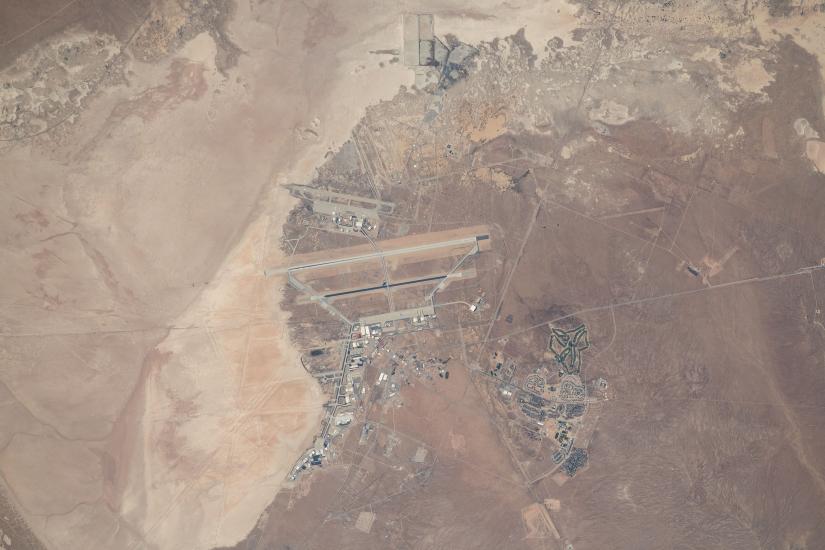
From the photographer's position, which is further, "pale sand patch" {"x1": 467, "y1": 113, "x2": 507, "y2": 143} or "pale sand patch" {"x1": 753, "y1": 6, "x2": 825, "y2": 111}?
"pale sand patch" {"x1": 753, "y1": 6, "x2": 825, "y2": 111}

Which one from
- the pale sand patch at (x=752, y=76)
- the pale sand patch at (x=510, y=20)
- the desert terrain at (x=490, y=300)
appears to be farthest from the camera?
the pale sand patch at (x=752, y=76)

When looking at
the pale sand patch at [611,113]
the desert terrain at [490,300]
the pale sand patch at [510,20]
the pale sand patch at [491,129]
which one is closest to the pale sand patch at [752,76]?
the desert terrain at [490,300]

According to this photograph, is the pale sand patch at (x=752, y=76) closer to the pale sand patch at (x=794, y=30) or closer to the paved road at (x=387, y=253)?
the pale sand patch at (x=794, y=30)

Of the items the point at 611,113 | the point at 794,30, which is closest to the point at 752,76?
the point at 794,30

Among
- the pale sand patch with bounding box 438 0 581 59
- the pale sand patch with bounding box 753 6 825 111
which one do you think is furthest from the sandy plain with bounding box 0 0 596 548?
the pale sand patch with bounding box 753 6 825 111

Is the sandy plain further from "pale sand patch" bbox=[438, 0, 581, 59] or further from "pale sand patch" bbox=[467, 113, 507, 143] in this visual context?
"pale sand patch" bbox=[467, 113, 507, 143]

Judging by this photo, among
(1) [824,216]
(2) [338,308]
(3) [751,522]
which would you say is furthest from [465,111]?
(3) [751,522]

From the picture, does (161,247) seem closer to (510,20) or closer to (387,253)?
(387,253)

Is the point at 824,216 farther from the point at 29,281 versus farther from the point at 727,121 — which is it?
the point at 29,281

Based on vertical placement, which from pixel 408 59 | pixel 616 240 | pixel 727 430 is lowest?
pixel 727 430
